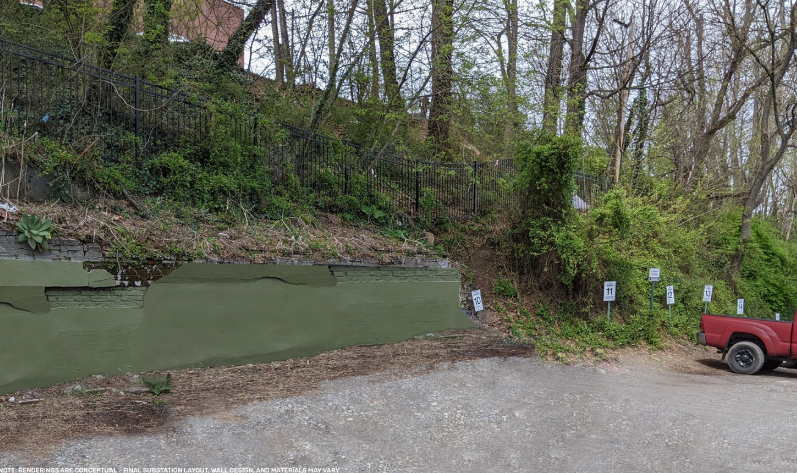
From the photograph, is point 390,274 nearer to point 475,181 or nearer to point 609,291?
point 475,181

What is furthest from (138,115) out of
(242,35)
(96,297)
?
(242,35)

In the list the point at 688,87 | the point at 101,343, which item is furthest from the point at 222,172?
the point at 688,87

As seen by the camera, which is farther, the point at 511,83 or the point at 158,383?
the point at 511,83

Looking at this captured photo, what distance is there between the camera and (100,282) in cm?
638

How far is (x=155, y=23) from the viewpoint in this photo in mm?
9875

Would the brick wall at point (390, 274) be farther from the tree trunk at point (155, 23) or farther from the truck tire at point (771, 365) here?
the truck tire at point (771, 365)

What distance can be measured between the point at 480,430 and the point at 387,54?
7.73 metres

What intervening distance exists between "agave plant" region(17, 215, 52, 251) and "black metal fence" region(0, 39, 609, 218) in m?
1.71

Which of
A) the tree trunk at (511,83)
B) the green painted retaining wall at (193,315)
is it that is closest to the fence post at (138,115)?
the green painted retaining wall at (193,315)

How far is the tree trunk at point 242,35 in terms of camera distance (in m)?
11.0

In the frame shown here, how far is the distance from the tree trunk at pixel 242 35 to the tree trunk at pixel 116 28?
2195 millimetres

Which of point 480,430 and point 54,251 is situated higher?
point 54,251

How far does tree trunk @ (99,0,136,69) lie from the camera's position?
31.0 feet

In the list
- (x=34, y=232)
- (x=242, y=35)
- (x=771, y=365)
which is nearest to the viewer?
(x=34, y=232)
